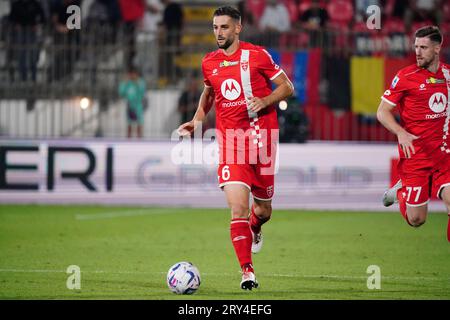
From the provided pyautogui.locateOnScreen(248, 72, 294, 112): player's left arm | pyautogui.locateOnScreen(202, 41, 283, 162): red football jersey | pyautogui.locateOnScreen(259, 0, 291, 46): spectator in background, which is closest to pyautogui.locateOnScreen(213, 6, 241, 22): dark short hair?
pyautogui.locateOnScreen(202, 41, 283, 162): red football jersey

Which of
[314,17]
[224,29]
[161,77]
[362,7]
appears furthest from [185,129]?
[362,7]

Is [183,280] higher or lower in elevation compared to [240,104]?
lower

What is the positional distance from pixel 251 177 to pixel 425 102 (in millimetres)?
2044

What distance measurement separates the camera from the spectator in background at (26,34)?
1975 centimetres

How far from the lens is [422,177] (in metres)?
11.0

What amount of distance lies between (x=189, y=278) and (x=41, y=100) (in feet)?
36.2

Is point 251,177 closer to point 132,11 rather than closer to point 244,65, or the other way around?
point 244,65

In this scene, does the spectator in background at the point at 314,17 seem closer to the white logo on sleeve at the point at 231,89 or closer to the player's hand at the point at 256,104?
the white logo on sleeve at the point at 231,89

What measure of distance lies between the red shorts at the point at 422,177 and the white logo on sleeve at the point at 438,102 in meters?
0.49

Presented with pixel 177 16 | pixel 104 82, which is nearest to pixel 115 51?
pixel 104 82

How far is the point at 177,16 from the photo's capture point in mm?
21781

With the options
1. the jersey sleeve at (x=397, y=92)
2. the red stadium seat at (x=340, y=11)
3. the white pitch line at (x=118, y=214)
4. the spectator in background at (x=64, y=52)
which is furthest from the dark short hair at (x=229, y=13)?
the red stadium seat at (x=340, y=11)

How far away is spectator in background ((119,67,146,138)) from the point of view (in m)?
19.7

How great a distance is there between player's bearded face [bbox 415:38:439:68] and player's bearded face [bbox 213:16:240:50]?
192 cm
